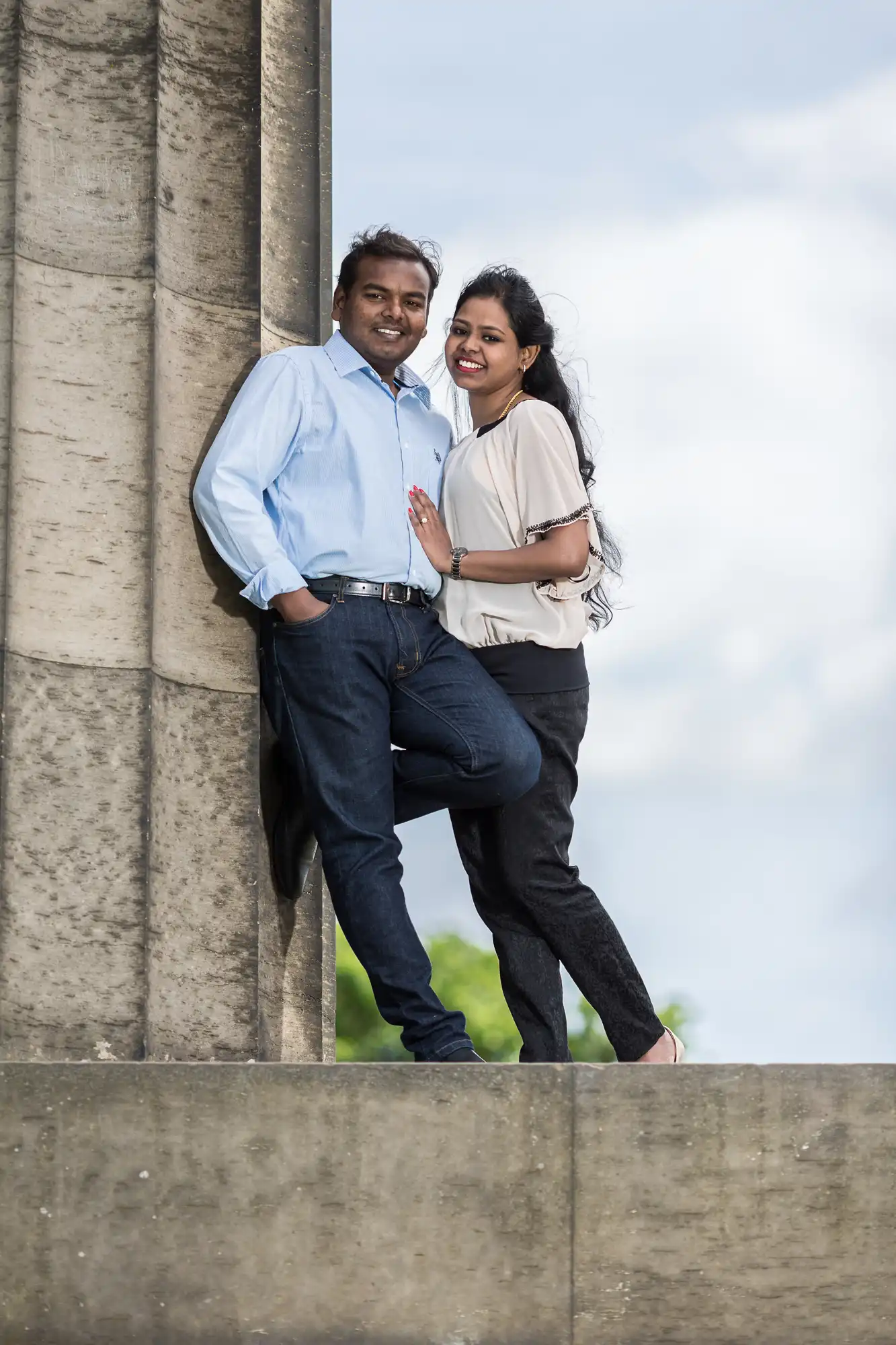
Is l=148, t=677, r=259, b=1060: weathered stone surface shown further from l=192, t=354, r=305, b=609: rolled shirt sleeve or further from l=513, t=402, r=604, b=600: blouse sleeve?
l=513, t=402, r=604, b=600: blouse sleeve

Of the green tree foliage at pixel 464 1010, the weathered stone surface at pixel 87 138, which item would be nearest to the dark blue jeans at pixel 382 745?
the weathered stone surface at pixel 87 138

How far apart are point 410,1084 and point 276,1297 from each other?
1.71 feet

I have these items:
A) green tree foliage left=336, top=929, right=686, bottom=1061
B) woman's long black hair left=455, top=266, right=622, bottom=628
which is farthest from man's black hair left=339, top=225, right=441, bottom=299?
green tree foliage left=336, top=929, right=686, bottom=1061

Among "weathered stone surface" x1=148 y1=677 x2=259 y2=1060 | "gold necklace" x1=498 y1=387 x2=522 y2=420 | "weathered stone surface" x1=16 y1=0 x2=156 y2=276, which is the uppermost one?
"weathered stone surface" x1=16 y1=0 x2=156 y2=276

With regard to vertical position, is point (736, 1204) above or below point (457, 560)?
below

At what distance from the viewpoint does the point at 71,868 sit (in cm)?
465

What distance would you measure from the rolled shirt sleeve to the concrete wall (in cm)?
142

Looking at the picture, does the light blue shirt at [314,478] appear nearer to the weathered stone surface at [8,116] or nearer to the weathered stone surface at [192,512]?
the weathered stone surface at [192,512]

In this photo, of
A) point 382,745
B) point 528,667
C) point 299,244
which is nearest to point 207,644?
point 382,745

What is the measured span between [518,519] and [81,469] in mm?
1270

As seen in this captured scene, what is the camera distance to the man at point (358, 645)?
16.2ft

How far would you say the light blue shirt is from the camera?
4965 millimetres

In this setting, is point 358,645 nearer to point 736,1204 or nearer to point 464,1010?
point 736,1204

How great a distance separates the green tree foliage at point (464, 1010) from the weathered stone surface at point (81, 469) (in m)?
22.0
